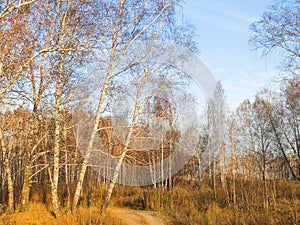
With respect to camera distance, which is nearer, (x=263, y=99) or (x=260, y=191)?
(x=260, y=191)

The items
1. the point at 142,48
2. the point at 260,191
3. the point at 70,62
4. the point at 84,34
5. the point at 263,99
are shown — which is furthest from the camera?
the point at 263,99

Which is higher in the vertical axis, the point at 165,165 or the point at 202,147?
the point at 202,147

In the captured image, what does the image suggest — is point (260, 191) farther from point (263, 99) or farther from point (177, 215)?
point (263, 99)

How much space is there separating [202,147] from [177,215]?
641 inches

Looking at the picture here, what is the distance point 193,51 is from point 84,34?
439 centimetres

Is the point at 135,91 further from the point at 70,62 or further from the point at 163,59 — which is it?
the point at 70,62

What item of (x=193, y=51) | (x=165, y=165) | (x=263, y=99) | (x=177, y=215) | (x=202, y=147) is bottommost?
(x=177, y=215)

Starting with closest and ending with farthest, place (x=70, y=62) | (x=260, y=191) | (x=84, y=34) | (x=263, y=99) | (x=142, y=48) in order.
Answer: (x=84, y=34)
(x=70, y=62)
(x=142, y=48)
(x=260, y=191)
(x=263, y=99)

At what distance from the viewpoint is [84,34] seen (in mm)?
8055

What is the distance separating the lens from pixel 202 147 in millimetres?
26484

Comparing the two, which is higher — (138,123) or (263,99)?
(263,99)

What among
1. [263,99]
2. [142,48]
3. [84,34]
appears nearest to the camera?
[84,34]

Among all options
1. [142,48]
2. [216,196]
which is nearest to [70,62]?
[142,48]

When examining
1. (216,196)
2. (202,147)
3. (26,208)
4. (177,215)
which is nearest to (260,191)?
(216,196)
